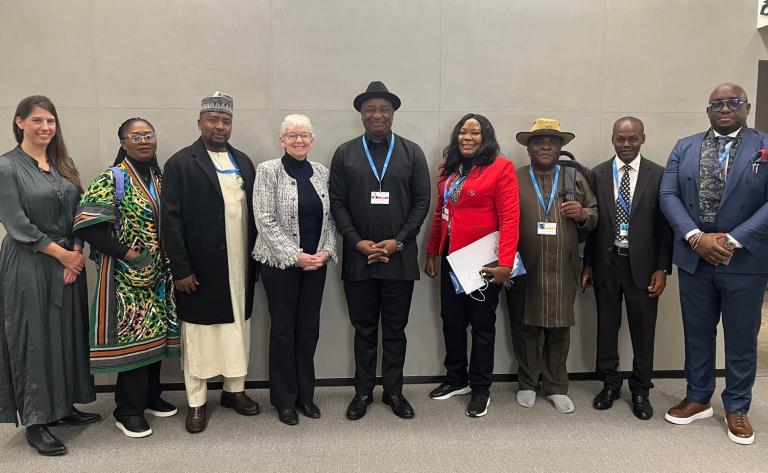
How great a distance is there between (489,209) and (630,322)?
1214mm

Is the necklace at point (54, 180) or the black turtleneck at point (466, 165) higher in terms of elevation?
the black turtleneck at point (466, 165)

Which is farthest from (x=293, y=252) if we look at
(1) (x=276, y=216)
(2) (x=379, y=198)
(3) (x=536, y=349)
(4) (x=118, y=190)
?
(3) (x=536, y=349)

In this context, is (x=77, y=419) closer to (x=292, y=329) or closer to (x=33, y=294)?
(x=33, y=294)

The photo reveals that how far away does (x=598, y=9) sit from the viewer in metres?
3.39

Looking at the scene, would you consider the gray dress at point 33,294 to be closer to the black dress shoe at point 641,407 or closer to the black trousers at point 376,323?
the black trousers at point 376,323

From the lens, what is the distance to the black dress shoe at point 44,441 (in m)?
2.54

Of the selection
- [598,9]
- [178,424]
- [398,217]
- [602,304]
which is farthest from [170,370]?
[598,9]

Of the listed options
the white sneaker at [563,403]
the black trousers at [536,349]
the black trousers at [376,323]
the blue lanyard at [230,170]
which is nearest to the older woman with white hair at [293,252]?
the blue lanyard at [230,170]

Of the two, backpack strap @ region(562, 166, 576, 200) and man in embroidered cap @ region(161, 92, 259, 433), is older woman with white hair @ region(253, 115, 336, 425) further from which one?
backpack strap @ region(562, 166, 576, 200)

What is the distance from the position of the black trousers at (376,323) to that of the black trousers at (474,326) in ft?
0.99

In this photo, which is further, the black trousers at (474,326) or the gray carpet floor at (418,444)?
the black trousers at (474,326)

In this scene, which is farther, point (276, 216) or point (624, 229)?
point (624, 229)

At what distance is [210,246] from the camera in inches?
106

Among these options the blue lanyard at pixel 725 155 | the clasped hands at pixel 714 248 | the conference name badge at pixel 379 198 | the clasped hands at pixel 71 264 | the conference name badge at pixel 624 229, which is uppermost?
the blue lanyard at pixel 725 155
